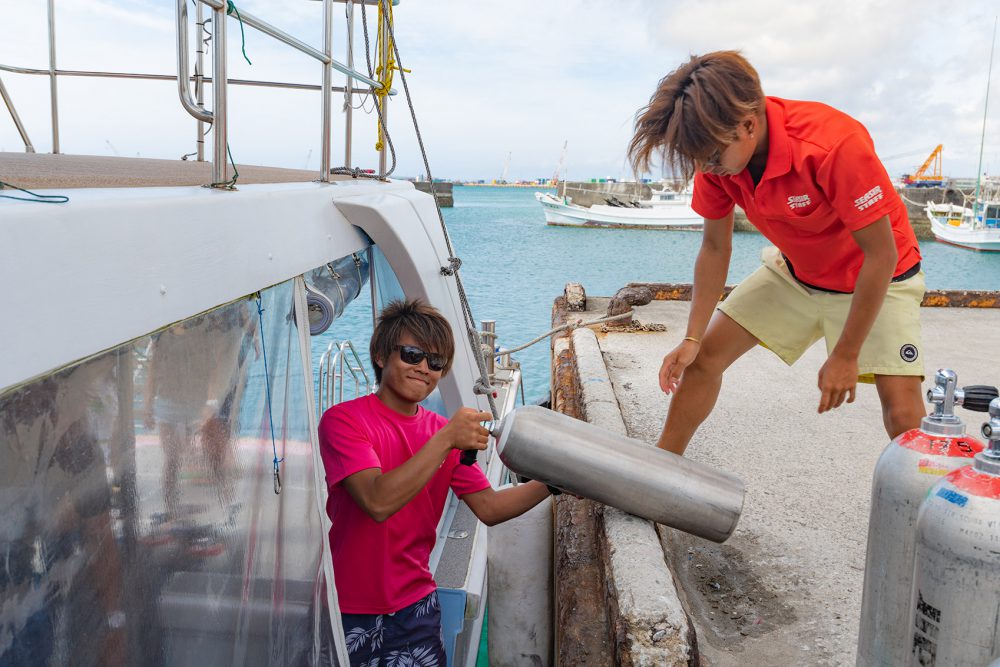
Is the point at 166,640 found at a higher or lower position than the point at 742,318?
lower

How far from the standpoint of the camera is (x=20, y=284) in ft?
3.83

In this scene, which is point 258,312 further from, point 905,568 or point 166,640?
point 905,568

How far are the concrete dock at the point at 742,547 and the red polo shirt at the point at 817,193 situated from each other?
1.08 meters

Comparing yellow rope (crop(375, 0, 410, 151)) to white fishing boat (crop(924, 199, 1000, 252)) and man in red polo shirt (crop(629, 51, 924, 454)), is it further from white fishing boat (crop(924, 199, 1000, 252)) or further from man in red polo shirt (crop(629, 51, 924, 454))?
A: white fishing boat (crop(924, 199, 1000, 252))

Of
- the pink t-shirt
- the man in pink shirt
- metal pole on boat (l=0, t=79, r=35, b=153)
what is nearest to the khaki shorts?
the man in pink shirt

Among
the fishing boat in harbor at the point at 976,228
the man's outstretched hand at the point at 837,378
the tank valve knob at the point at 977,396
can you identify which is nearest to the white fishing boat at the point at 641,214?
the fishing boat in harbor at the point at 976,228

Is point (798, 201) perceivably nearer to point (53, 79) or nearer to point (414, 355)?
point (414, 355)

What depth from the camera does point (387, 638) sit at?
240 cm

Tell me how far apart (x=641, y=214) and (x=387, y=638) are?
178ft

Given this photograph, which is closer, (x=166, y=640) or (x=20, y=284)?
(x=20, y=284)

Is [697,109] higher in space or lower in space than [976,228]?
higher

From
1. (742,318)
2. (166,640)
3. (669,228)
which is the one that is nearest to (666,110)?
(742,318)

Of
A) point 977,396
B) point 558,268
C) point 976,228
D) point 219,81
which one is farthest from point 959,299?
point 976,228

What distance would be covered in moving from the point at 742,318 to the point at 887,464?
1219 mm
